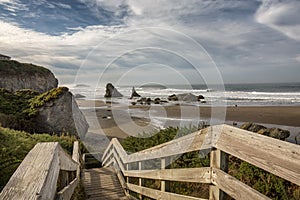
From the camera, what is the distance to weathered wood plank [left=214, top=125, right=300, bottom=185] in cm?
141

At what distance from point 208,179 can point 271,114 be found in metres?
22.5

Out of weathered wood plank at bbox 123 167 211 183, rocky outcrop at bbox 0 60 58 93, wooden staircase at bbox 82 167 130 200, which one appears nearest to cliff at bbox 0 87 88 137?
wooden staircase at bbox 82 167 130 200

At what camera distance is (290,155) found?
1430mm

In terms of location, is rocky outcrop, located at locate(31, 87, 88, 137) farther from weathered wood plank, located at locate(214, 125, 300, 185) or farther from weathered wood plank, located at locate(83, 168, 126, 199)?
weathered wood plank, located at locate(214, 125, 300, 185)

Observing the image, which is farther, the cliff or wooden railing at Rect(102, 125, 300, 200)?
the cliff

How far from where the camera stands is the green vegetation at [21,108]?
11552 mm

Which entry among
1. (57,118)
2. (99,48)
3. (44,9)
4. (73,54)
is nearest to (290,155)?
(99,48)

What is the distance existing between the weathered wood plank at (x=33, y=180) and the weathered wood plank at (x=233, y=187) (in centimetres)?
138

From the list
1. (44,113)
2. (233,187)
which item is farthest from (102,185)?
(44,113)

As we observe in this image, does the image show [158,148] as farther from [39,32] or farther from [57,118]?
[39,32]

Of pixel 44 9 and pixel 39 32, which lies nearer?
pixel 44 9

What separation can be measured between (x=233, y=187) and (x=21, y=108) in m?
13.8

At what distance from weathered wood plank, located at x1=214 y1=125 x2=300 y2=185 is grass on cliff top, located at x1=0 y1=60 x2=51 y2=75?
30.9m

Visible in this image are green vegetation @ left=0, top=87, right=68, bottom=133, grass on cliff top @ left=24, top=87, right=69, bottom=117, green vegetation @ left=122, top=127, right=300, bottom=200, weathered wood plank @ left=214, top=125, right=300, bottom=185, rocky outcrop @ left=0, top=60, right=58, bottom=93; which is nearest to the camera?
weathered wood plank @ left=214, top=125, right=300, bottom=185
